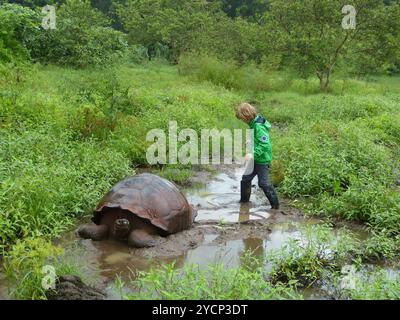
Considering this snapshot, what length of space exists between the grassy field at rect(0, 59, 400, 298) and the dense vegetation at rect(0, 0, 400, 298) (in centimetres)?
2

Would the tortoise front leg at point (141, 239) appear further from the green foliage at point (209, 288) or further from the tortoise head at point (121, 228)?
the green foliage at point (209, 288)

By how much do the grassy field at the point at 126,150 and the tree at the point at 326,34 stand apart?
5.95 meters

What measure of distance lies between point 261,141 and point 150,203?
1.92 metres

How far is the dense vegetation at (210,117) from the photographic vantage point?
5250 millimetres

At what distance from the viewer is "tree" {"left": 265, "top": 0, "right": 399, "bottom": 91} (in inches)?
765

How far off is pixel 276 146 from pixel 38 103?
429cm

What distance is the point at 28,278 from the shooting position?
13.2ft

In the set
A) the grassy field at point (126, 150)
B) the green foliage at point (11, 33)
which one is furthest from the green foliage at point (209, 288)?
the green foliage at point (11, 33)

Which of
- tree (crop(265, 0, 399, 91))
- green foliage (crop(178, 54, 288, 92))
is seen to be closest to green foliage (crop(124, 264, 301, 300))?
green foliage (crop(178, 54, 288, 92))

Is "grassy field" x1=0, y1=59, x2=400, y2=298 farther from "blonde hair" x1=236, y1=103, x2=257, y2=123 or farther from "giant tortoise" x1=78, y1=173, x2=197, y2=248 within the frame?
Answer: "blonde hair" x1=236, y1=103, x2=257, y2=123

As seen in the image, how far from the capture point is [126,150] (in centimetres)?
848

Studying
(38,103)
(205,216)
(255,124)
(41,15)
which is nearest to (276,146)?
(255,124)

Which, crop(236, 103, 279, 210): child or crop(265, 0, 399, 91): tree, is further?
crop(265, 0, 399, 91): tree
